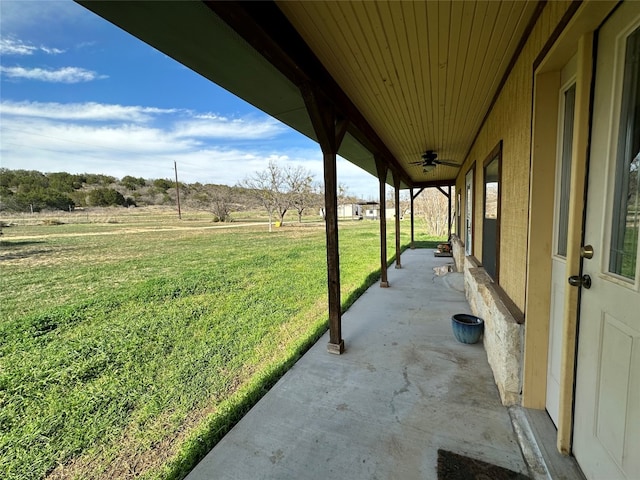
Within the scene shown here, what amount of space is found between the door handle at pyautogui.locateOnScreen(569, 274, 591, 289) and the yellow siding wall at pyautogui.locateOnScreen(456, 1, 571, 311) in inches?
20.5

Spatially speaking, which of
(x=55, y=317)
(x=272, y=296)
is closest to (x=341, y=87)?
(x=272, y=296)

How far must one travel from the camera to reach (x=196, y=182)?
5038 centimetres

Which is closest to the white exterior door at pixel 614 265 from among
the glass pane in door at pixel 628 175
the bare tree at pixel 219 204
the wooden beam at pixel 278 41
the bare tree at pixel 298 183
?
the glass pane in door at pixel 628 175

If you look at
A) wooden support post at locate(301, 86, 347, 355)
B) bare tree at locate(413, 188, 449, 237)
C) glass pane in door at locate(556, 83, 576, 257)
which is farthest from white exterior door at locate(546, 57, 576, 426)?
bare tree at locate(413, 188, 449, 237)

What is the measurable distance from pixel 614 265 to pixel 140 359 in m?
3.72

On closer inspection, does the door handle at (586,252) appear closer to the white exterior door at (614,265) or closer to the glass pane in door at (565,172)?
the white exterior door at (614,265)

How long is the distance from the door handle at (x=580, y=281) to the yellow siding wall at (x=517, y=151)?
52 cm

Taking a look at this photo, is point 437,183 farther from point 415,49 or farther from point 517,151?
point 415,49

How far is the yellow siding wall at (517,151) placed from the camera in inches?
62.2

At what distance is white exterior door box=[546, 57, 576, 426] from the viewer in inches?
58.4

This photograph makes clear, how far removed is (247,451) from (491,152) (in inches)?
137

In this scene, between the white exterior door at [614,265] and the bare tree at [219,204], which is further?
the bare tree at [219,204]

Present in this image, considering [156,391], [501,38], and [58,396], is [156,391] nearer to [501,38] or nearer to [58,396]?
[58,396]

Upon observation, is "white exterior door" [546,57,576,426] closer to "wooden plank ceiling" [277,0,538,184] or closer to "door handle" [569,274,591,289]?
"door handle" [569,274,591,289]
